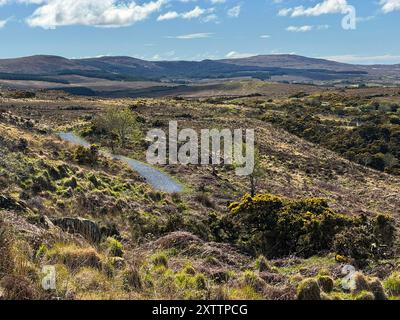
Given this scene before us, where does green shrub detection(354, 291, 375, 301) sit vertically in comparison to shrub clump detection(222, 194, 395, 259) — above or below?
above

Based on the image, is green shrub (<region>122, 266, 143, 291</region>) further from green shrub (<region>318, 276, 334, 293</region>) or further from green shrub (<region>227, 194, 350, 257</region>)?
green shrub (<region>227, 194, 350, 257</region>)

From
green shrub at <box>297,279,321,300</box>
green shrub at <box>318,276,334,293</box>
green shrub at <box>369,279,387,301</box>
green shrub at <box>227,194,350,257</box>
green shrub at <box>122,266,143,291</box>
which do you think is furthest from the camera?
green shrub at <box>227,194,350,257</box>

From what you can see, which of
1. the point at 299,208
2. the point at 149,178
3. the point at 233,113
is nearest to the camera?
the point at 299,208

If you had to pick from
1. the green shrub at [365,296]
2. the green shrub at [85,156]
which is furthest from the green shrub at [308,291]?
the green shrub at [85,156]

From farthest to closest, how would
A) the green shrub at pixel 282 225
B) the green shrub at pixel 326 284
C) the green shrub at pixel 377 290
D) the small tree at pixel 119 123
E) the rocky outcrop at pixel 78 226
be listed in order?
the small tree at pixel 119 123, the green shrub at pixel 282 225, the rocky outcrop at pixel 78 226, the green shrub at pixel 326 284, the green shrub at pixel 377 290

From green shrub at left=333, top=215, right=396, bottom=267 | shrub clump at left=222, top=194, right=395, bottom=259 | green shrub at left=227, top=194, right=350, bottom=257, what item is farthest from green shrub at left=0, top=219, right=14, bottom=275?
green shrub at left=227, top=194, right=350, bottom=257

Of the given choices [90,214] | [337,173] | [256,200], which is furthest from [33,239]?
[337,173]

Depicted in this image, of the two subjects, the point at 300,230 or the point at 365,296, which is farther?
the point at 300,230

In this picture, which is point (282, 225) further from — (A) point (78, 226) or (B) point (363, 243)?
(A) point (78, 226)

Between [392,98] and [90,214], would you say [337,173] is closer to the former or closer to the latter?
[90,214]

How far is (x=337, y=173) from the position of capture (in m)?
58.0

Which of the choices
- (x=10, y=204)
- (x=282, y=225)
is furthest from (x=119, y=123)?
(x=10, y=204)

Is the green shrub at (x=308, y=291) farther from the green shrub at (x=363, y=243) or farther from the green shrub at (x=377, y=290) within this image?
the green shrub at (x=363, y=243)

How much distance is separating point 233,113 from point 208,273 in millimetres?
84311
